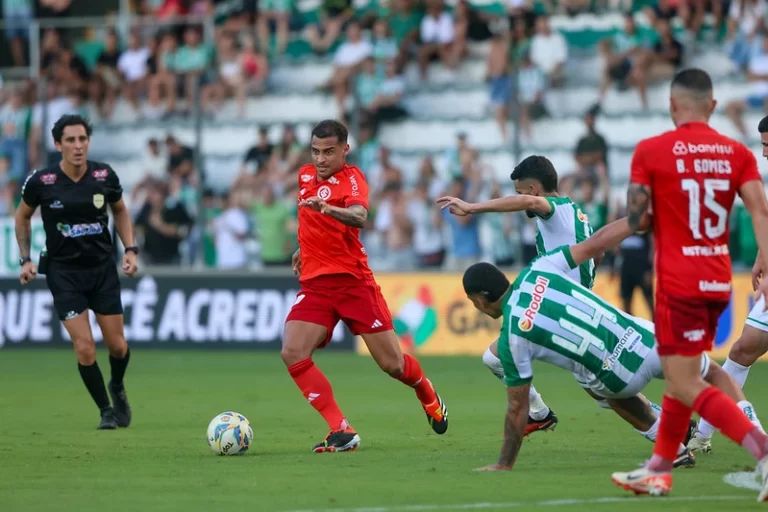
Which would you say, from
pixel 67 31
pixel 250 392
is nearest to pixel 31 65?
pixel 67 31

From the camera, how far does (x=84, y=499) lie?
7730mm

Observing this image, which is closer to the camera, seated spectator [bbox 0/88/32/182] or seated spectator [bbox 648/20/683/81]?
seated spectator [bbox 648/20/683/81]

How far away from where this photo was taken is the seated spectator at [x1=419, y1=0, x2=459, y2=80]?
2417 centimetres

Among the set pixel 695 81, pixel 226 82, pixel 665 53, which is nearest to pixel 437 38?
pixel 226 82

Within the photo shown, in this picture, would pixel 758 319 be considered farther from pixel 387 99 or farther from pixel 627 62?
pixel 387 99

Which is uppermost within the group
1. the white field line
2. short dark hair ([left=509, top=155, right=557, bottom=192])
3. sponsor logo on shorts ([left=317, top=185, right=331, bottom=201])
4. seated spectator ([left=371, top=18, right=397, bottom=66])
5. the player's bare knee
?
seated spectator ([left=371, top=18, right=397, bottom=66])

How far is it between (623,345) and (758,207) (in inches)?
55.5

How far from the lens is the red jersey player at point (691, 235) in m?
7.33

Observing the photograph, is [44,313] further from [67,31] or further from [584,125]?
[584,125]

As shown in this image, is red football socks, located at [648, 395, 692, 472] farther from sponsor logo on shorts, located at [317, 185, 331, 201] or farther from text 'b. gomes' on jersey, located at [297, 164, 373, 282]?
sponsor logo on shorts, located at [317, 185, 331, 201]

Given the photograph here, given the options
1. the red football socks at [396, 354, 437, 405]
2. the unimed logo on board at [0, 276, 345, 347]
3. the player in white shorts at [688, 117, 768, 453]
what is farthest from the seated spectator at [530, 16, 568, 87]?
the red football socks at [396, 354, 437, 405]

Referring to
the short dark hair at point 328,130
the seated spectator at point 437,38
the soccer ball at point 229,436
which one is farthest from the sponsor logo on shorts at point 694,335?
the seated spectator at point 437,38

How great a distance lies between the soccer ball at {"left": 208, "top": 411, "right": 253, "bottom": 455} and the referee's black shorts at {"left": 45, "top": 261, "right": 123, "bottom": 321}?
8.55 feet

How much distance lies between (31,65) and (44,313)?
6499 millimetres
